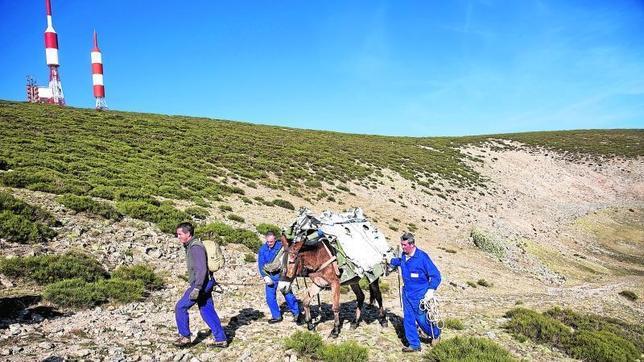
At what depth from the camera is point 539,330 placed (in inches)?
403

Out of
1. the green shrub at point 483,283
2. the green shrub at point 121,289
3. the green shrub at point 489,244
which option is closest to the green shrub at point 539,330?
the green shrub at point 483,283

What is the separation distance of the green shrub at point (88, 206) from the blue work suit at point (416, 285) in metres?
13.2

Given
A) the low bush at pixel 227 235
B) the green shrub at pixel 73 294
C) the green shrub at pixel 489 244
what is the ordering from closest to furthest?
1. the green shrub at pixel 73 294
2. the low bush at pixel 227 235
3. the green shrub at pixel 489 244

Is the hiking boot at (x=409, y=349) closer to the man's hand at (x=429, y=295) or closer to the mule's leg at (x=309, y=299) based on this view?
the man's hand at (x=429, y=295)

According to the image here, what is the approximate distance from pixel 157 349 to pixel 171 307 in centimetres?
302

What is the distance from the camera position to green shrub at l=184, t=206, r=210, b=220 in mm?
19406

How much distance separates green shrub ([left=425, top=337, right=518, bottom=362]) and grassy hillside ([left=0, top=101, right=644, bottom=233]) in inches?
533

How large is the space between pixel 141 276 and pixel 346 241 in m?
7.35

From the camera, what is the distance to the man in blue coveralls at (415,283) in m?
8.25

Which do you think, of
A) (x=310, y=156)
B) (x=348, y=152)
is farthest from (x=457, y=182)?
(x=310, y=156)

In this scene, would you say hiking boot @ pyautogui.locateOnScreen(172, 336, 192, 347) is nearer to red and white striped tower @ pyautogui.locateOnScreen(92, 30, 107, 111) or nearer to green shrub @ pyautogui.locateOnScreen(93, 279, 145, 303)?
green shrub @ pyautogui.locateOnScreen(93, 279, 145, 303)

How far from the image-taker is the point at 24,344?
775 cm

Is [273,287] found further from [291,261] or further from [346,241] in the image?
[346,241]

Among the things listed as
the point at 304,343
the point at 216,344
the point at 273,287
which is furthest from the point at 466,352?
the point at 216,344
